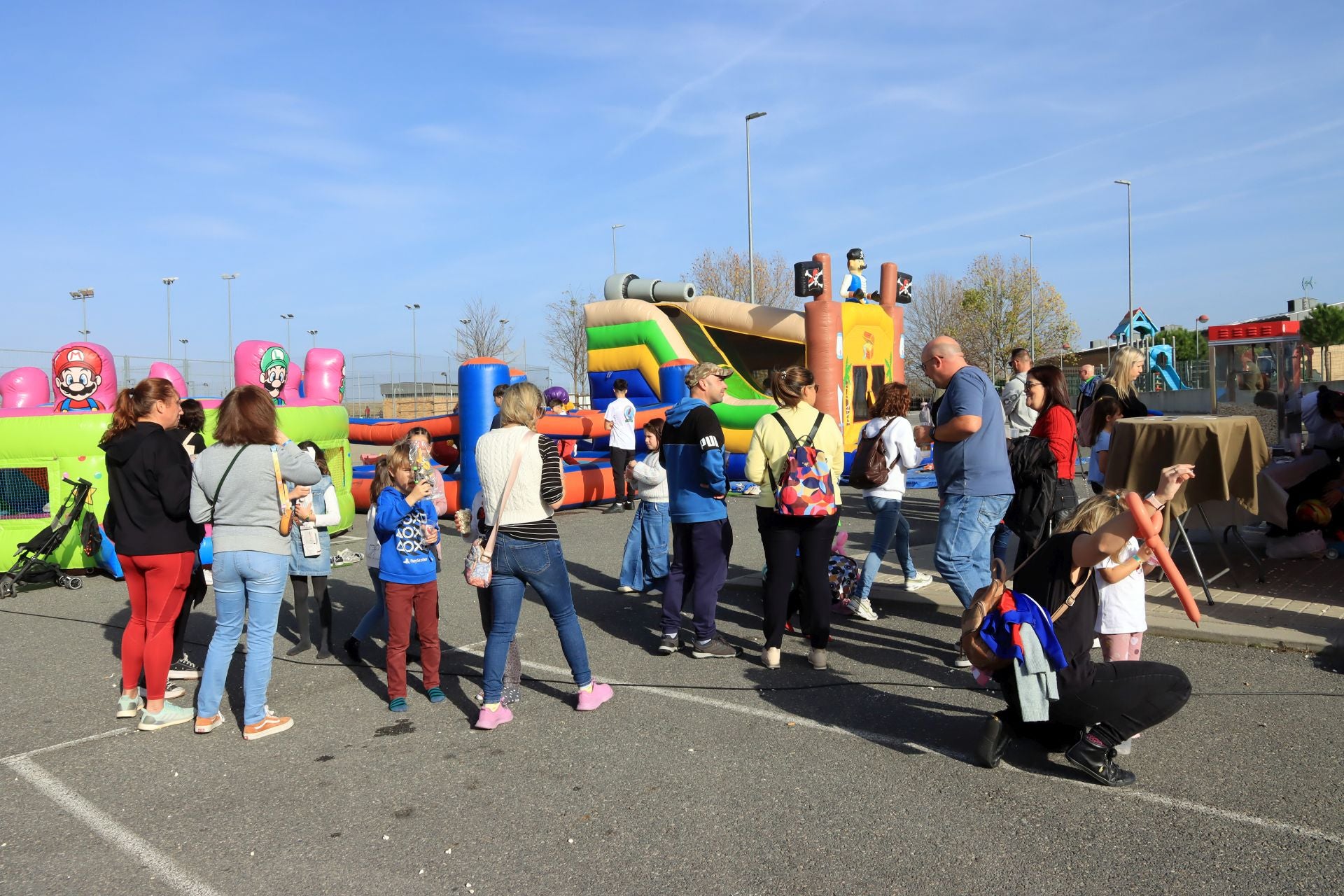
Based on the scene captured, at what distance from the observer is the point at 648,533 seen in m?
7.71

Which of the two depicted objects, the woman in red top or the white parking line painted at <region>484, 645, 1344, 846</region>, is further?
the woman in red top

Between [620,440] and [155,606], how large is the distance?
30.3 feet

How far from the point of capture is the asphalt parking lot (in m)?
3.37

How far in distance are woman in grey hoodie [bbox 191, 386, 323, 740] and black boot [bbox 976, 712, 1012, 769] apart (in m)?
3.33

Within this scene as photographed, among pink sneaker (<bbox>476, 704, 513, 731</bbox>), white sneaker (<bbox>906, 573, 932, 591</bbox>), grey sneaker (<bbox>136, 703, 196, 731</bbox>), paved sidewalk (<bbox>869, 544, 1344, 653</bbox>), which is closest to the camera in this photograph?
pink sneaker (<bbox>476, 704, 513, 731</bbox>)

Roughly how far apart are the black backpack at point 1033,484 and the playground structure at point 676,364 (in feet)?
25.5

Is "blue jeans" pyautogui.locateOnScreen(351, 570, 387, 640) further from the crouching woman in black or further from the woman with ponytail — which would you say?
the crouching woman in black

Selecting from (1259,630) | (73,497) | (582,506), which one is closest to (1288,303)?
(582,506)

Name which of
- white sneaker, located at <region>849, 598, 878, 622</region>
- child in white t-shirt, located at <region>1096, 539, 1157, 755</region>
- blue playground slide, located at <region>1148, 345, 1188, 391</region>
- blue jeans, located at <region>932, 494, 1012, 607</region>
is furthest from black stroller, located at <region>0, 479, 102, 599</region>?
blue playground slide, located at <region>1148, 345, 1188, 391</region>

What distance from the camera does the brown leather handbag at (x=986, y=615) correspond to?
395cm

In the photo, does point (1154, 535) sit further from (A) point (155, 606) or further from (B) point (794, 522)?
(A) point (155, 606)

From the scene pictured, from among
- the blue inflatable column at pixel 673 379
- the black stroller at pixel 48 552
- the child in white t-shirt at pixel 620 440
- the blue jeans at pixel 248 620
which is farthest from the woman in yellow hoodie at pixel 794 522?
the blue inflatable column at pixel 673 379

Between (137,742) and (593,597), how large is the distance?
148 inches

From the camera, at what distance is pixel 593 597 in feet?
26.2
